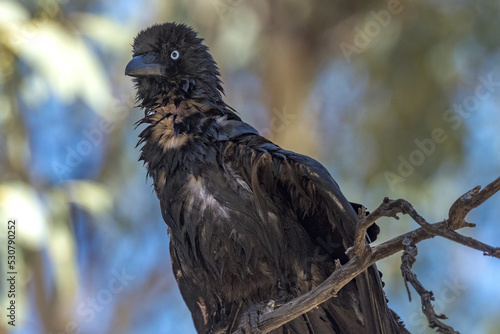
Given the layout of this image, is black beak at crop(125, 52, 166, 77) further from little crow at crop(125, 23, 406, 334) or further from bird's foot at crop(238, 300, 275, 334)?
bird's foot at crop(238, 300, 275, 334)

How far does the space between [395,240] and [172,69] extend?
238 centimetres

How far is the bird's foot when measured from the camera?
3619mm

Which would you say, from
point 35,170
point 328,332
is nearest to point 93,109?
point 35,170

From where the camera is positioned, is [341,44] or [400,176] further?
[341,44]

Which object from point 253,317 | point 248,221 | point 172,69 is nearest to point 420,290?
point 253,317

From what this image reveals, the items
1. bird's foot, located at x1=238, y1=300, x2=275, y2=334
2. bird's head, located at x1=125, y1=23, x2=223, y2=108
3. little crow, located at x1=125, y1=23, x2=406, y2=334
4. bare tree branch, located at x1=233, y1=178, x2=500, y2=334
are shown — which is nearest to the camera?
bare tree branch, located at x1=233, y1=178, x2=500, y2=334

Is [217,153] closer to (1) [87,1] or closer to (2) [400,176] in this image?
(2) [400,176]

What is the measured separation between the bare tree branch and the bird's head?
1815 millimetres

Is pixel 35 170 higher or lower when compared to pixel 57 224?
higher

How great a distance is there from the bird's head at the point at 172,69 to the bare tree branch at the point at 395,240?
5.95 feet

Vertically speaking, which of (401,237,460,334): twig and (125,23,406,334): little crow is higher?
(125,23,406,334): little crow

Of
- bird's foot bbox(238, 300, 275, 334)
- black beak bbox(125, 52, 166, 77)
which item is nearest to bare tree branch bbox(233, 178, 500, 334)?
bird's foot bbox(238, 300, 275, 334)

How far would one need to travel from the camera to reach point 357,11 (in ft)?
29.6

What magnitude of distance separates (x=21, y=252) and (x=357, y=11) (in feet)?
18.1
